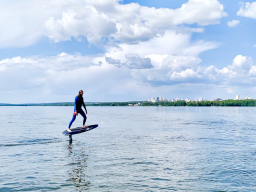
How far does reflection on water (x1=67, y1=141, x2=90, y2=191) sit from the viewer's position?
39.3ft

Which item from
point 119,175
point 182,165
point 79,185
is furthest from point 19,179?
point 182,165

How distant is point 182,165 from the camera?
15500mm

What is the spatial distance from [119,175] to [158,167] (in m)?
2.78

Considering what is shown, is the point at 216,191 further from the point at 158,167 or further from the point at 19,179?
the point at 19,179

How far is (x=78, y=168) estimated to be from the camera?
14.8 meters

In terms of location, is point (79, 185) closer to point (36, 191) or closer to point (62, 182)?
point (62, 182)

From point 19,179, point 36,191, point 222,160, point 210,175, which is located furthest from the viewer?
point 222,160

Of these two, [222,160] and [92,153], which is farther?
[92,153]

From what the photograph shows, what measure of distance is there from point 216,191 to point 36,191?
7.89 metres

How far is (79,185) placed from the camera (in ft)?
38.5

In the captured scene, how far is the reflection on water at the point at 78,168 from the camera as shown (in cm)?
1198

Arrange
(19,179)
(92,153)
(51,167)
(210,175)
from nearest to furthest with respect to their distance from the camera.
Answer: (19,179) < (210,175) < (51,167) < (92,153)

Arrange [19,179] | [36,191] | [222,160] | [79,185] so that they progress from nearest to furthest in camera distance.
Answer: [36,191]
[79,185]
[19,179]
[222,160]

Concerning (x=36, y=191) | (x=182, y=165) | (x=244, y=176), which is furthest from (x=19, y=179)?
(x=244, y=176)
